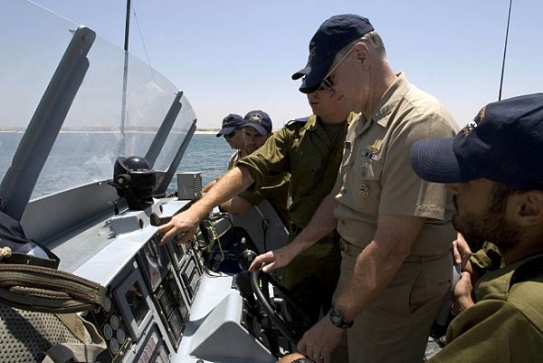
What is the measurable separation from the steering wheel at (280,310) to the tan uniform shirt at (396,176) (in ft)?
1.52

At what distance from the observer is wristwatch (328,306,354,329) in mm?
1762

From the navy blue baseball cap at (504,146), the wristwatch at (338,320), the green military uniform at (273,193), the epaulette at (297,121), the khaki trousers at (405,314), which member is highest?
the navy blue baseball cap at (504,146)

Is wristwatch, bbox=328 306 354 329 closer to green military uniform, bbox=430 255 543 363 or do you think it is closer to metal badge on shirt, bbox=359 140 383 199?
metal badge on shirt, bbox=359 140 383 199

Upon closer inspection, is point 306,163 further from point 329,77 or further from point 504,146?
point 504,146

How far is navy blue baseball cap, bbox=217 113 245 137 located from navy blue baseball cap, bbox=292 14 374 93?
3046 mm

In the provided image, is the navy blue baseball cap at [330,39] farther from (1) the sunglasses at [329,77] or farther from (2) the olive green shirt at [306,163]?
(2) the olive green shirt at [306,163]

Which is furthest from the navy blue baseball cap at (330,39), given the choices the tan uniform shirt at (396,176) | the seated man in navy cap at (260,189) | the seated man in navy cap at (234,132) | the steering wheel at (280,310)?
the seated man in navy cap at (234,132)

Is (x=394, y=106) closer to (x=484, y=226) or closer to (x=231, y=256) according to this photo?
(x=484, y=226)

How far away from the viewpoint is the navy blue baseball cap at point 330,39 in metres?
1.86

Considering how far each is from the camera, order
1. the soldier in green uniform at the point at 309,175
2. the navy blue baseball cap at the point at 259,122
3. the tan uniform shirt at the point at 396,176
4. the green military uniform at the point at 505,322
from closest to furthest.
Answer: the green military uniform at the point at 505,322
the tan uniform shirt at the point at 396,176
the soldier in green uniform at the point at 309,175
the navy blue baseball cap at the point at 259,122

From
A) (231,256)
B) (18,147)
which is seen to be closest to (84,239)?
(18,147)

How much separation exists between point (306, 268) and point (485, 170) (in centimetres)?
206

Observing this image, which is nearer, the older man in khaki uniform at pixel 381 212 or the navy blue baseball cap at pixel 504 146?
the navy blue baseball cap at pixel 504 146

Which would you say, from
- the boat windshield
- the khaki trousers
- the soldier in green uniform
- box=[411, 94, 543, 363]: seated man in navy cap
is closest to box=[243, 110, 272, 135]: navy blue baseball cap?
the boat windshield
